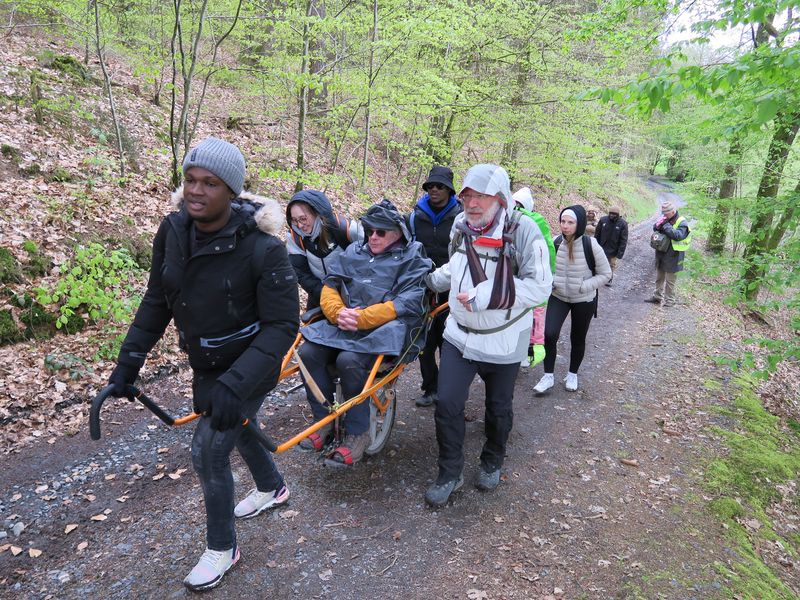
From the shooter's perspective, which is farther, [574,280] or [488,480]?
[574,280]

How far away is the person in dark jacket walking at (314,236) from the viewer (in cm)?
430

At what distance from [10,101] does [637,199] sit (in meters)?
36.1

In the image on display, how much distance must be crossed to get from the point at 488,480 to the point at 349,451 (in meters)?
1.24

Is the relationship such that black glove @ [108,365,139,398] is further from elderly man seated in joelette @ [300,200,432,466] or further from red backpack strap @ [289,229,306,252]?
red backpack strap @ [289,229,306,252]

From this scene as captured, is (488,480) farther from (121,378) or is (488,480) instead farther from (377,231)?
(121,378)

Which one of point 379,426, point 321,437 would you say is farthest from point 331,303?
point 379,426

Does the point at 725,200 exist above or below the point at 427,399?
above

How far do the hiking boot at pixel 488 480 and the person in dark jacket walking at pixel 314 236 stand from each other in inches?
86.3

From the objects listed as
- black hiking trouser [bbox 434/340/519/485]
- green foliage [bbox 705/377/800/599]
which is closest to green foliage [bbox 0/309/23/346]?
black hiking trouser [bbox 434/340/519/485]

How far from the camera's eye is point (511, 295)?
11.6ft

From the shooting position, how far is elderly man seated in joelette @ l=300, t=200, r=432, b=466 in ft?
12.5

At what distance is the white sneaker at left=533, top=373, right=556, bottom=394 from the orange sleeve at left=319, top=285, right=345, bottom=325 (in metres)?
3.23

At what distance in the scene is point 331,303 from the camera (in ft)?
13.3

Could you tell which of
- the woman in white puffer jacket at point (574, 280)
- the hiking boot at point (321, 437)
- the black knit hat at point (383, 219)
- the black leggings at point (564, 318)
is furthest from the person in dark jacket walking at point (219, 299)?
the black leggings at point (564, 318)
